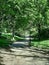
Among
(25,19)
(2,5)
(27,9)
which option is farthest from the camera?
(27,9)

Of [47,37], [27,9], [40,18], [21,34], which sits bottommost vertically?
[21,34]

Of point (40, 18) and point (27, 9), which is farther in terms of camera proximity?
point (40, 18)

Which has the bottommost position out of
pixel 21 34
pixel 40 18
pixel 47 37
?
pixel 21 34

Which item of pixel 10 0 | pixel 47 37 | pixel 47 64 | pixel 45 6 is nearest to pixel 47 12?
pixel 45 6

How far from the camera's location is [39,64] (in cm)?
2533

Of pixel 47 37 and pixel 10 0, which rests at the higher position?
pixel 10 0

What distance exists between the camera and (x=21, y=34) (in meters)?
112

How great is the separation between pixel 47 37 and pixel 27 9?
22634mm

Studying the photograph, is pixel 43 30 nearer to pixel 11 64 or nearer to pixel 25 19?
pixel 25 19

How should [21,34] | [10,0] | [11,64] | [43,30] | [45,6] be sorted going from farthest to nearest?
[21,34]
[43,30]
[45,6]
[10,0]
[11,64]

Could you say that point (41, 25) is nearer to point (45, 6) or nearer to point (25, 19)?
point (45, 6)

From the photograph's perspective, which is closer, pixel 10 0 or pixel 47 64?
pixel 47 64

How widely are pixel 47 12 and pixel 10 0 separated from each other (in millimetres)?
26551

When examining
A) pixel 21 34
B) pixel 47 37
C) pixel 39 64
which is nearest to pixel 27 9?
pixel 39 64
